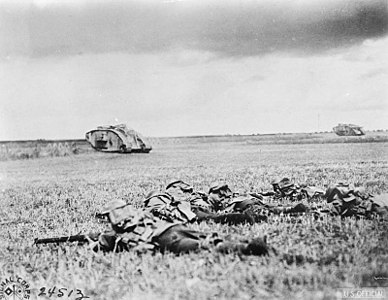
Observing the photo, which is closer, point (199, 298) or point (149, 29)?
point (199, 298)

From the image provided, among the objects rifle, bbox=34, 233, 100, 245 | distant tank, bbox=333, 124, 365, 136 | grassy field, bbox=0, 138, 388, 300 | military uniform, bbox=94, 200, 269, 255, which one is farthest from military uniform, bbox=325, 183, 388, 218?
rifle, bbox=34, 233, 100, 245

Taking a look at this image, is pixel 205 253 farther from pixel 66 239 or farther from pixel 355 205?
pixel 355 205

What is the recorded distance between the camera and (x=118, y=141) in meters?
8.77

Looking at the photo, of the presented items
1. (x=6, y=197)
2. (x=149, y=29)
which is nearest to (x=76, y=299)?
(x=149, y=29)

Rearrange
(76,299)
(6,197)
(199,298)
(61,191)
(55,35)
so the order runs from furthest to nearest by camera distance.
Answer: (61,191)
(6,197)
(55,35)
(76,299)
(199,298)

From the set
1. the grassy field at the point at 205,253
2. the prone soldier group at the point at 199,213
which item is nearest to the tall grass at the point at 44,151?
the grassy field at the point at 205,253

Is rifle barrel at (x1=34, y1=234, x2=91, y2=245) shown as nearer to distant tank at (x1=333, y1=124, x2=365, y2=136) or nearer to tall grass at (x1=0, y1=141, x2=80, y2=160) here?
distant tank at (x1=333, y1=124, x2=365, y2=136)

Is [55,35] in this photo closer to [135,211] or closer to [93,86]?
[93,86]

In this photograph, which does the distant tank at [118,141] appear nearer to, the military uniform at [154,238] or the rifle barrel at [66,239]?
the rifle barrel at [66,239]

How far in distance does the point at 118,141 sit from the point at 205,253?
6083 millimetres

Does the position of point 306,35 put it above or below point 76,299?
above

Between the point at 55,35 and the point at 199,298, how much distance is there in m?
3.70

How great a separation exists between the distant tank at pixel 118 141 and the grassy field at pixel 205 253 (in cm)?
117

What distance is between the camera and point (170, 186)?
16.2 ft
